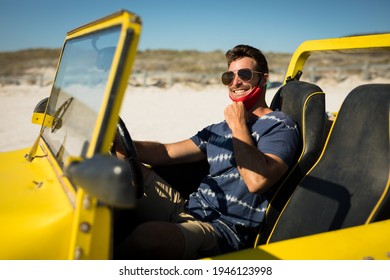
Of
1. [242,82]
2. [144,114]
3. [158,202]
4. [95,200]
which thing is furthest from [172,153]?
[144,114]

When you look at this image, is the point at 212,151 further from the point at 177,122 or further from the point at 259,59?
the point at 177,122

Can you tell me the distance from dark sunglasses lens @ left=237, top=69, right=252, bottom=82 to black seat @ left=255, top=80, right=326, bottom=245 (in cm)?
34

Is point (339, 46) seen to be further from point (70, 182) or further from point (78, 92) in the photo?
point (70, 182)

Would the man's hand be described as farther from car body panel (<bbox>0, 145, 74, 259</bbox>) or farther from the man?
car body panel (<bbox>0, 145, 74, 259</bbox>)

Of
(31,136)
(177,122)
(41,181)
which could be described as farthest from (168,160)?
(177,122)

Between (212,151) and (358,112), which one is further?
(212,151)

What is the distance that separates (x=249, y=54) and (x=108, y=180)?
1.78 m

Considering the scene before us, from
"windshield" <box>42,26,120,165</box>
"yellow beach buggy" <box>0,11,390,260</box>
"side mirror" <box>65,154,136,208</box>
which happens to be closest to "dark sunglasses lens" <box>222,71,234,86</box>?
"yellow beach buggy" <box>0,11,390,260</box>

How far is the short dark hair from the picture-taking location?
8.56 feet

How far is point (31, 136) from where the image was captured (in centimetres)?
746

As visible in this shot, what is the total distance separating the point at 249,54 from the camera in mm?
2607
